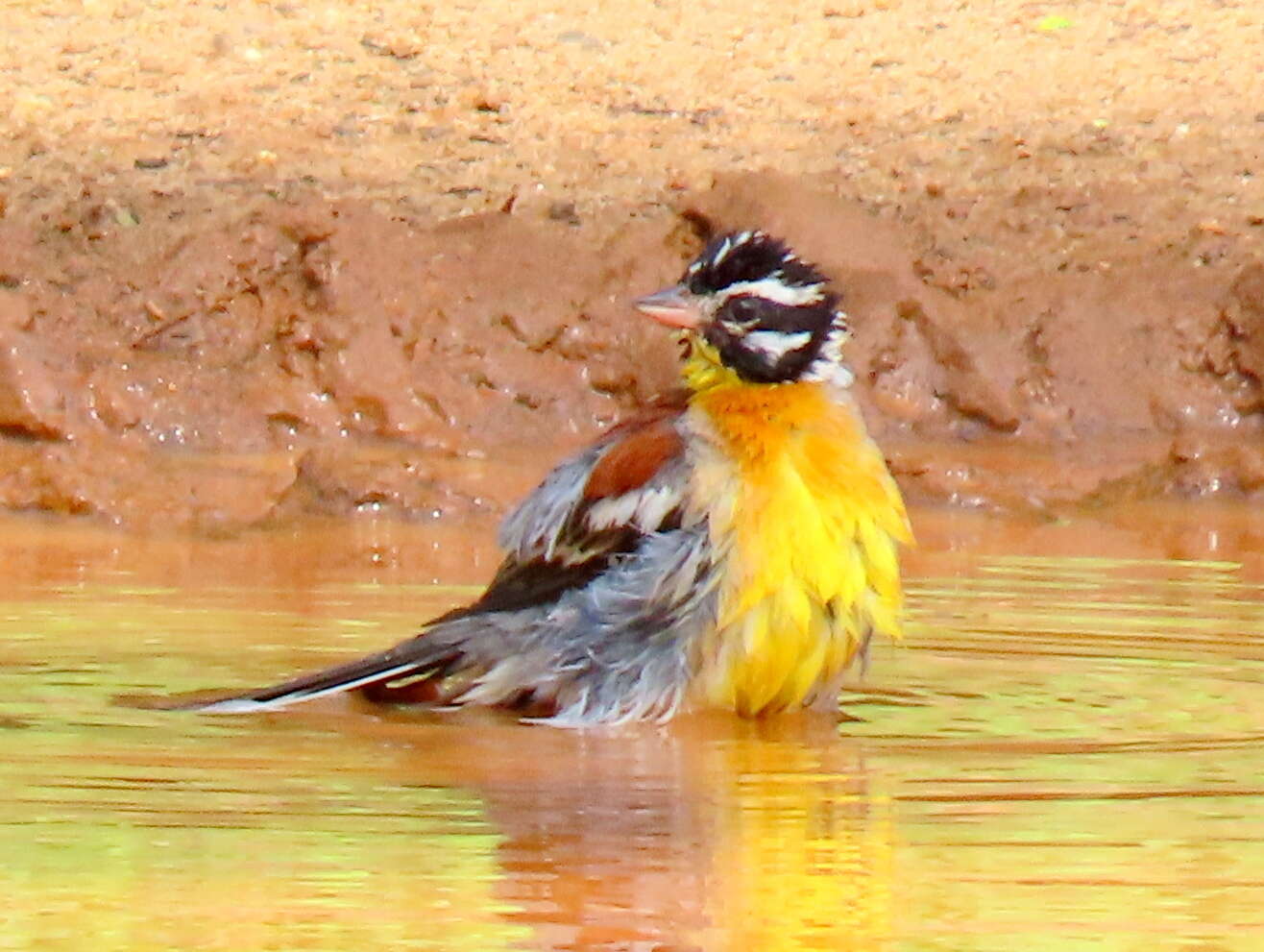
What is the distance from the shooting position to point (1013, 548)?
345 inches

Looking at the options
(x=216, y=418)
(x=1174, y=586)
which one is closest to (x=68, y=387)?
(x=216, y=418)

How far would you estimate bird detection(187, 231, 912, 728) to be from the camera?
622 cm

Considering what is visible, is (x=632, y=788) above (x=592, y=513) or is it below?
below

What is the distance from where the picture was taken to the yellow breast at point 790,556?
6.19 meters

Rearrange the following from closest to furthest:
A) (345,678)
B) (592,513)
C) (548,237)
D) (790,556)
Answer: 1. (790,556)
2. (345,678)
3. (592,513)
4. (548,237)

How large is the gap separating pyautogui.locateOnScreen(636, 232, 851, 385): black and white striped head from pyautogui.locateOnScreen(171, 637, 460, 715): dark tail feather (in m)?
0.87

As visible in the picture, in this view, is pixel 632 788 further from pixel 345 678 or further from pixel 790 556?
pixel 345 678

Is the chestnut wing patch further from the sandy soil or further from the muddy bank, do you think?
the muddy bank

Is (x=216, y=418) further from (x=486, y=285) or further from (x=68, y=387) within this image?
(x=486, y=285)

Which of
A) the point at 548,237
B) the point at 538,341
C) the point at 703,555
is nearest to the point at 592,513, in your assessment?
the point at 703,555

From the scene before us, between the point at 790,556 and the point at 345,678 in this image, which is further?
the point at 345,678

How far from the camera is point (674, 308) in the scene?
22.1ft

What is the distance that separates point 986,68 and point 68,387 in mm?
4741

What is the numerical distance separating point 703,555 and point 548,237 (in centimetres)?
467
